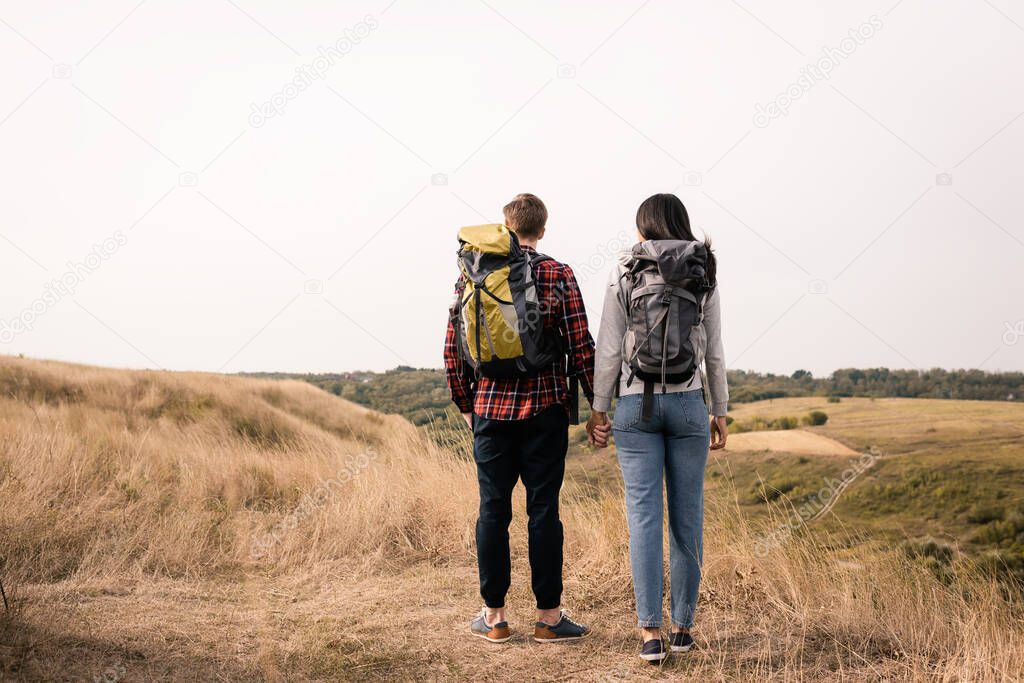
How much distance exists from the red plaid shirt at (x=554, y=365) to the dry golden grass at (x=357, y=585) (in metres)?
1.42

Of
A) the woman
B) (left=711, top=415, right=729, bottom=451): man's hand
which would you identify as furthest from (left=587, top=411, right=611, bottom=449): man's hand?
(left=711, top=415, right=729, bottom=451): man's hand

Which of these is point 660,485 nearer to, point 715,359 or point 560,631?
point 715,359

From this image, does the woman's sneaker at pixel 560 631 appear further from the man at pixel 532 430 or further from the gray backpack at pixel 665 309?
the gray backpack at pixel 665 309

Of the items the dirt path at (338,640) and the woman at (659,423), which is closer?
the woman at (659,423)

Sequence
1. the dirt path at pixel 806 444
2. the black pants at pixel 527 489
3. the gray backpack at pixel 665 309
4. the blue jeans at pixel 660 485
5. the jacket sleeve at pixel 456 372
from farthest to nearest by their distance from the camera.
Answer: the dirt path at pixel 806 444 → the jacket sleeve at pixel 456 372 → the black pants at pixel 527 489 → the blue jeans at pixel 660 485 → the gray backpack at pixel 665 309

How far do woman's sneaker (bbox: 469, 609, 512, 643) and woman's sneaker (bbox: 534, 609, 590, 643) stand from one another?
0.57 feet

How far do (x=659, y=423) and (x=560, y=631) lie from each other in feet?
5.03

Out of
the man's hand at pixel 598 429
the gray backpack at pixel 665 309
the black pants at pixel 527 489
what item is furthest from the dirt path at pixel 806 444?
the gray backpack at pixel 665 309

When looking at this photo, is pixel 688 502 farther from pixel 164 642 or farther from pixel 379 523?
pixel 379 523

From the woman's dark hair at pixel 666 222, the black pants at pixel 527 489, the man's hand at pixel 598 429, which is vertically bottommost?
the black pants at pixel 527 489

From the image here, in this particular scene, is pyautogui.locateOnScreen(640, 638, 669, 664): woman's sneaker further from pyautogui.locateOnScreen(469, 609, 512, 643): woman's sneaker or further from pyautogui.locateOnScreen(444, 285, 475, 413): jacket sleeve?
pyautogui.locateOnScreen(444, 285, 475, 413): jacket sleeve

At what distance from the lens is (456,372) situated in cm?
425

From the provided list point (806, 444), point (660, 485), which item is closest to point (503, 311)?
point (660, 485)

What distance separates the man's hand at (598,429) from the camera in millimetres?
3857
